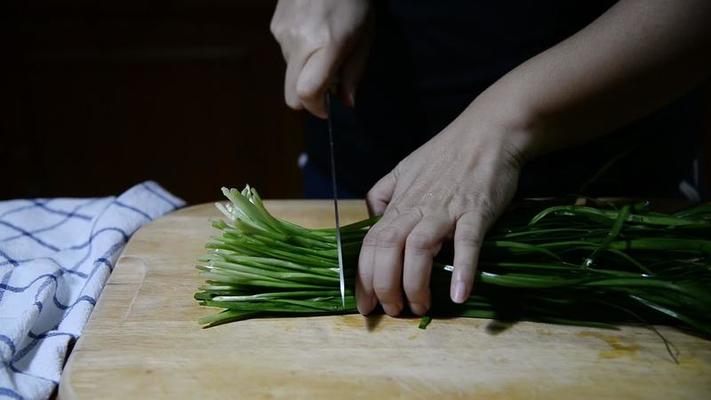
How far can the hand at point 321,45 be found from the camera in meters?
1.49

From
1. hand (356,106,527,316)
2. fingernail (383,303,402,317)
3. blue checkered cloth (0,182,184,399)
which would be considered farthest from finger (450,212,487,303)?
blue checkered cloth (0,182,184,399)

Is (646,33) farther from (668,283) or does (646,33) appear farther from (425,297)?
(425,297)

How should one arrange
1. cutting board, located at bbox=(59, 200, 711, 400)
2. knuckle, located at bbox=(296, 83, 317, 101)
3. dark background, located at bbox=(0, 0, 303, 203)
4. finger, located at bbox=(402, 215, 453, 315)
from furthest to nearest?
dark background, located at bbox=(0, 0, 303, 203)
knuckle, located at bbox=(296, 83, 317, 101)
finger, located at bbox=(402, 215, 453, 315)
cutting board, located at bbox=(59, 200, 711, 400)

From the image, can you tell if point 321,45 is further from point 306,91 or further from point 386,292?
point 386,292

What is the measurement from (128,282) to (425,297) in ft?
1.88

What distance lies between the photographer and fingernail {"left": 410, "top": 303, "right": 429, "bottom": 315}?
50.5 inches

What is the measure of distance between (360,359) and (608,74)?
65 cm

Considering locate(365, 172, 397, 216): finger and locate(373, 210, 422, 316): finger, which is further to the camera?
locate(365, 172, 397, 216): finger

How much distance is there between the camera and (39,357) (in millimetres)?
1235

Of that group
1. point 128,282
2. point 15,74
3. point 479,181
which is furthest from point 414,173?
point 15,74

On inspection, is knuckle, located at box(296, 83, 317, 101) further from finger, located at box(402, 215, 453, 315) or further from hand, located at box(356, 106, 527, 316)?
finger, located at box(402, 215, 453, 315)

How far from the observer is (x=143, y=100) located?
125 inches

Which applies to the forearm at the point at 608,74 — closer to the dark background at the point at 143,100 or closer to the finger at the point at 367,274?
the finger at the point at 367,274

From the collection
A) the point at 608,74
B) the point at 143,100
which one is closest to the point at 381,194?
the point at 608,74
